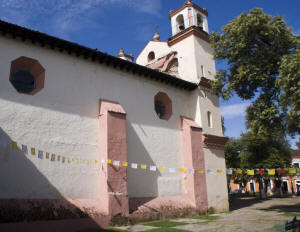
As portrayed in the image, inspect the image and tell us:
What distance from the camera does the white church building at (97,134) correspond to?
34.0 ft

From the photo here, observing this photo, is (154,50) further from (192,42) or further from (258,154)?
(258,154)

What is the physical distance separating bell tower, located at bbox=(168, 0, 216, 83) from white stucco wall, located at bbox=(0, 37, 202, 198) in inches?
128

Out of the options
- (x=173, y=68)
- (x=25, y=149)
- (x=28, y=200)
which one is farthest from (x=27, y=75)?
(x=173, y=68)

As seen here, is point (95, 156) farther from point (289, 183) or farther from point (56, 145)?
point (289, 183)

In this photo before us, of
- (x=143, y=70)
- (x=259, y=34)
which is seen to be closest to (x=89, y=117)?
(x=143, y=70)

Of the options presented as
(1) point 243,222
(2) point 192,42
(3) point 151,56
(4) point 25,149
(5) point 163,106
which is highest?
(3) point 151,56

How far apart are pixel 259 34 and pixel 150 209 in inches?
402

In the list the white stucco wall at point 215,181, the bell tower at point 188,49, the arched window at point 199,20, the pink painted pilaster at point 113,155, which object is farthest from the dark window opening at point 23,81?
the arched window at point 199,20

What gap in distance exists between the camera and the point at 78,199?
1130cm

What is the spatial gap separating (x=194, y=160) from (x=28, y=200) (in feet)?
28.9

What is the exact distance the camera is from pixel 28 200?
32.6ft

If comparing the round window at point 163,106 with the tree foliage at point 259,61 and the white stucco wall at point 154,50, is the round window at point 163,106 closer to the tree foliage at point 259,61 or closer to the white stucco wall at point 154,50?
the tree foliage at point 259,61

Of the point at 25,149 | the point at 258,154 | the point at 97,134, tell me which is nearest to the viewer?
the point at 25,149

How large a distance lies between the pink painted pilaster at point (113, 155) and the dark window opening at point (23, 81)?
306 centimetres
